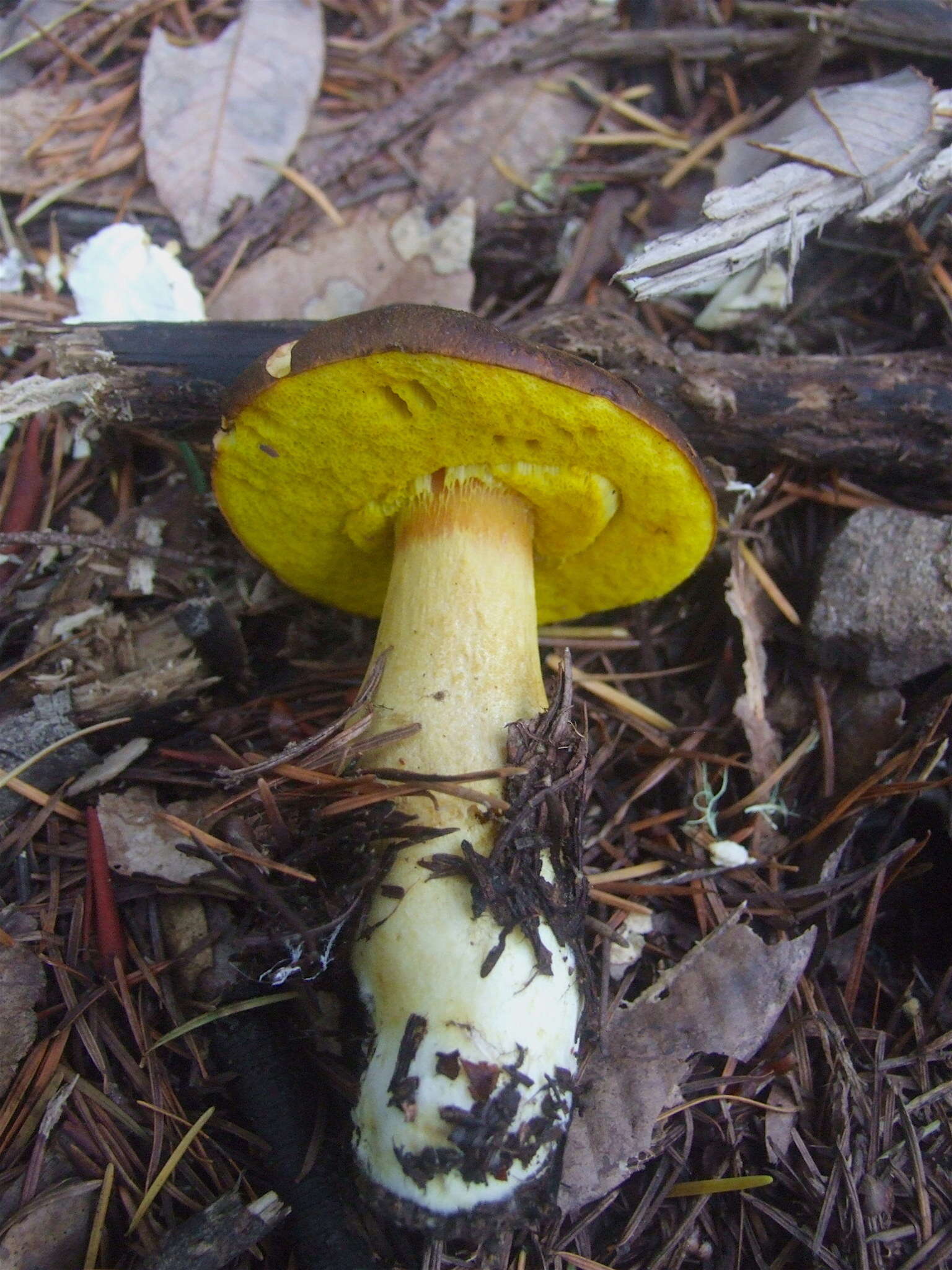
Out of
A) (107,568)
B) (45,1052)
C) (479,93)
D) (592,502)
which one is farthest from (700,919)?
(479,93)

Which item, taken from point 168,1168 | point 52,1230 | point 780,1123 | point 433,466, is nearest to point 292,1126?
point 168,1168

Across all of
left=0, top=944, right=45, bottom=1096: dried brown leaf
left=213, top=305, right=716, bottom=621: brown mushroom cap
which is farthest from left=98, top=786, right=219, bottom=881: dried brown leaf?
left=213, top=305, right=716, bottom=621: brown mushroom cap

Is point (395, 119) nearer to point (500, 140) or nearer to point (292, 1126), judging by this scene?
point (500, 140)

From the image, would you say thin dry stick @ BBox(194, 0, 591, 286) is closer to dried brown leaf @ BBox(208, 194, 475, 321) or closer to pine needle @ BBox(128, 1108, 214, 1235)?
dried brown leaf @ BBox(208, 194, 475, 321)

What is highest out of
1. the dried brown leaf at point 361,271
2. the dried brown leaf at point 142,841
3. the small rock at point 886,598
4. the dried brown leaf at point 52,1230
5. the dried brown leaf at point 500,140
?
the dried brown leaf at point 500,140

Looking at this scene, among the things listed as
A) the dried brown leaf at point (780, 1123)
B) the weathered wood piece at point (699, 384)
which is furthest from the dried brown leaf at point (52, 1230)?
the weathered wood piece at point (699, 384)

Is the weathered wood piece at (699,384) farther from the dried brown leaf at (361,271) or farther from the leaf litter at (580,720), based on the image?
the dried brown leaf at (361,271)

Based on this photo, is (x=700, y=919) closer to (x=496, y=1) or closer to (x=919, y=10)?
(x=919, y=10)
